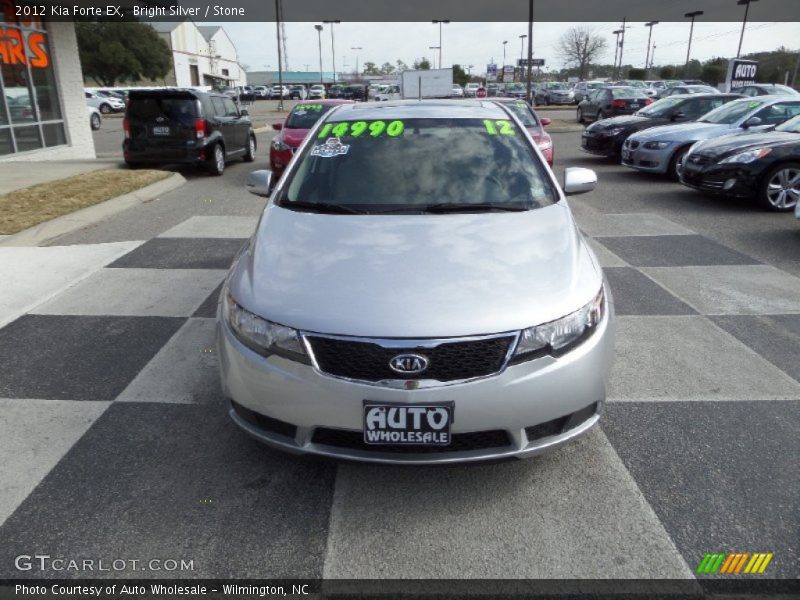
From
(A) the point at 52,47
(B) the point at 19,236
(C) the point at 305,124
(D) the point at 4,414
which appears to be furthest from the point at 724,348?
(A) the point at 52,47

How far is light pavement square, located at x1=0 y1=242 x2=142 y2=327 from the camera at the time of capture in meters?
5.41

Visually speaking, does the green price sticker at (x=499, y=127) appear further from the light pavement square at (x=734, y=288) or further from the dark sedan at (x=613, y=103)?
the dark sedan at (x=613, y=103)

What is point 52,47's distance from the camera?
50.5ft

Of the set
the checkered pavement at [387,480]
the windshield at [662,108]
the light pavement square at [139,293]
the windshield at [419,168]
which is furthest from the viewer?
the windshield at [662,108]

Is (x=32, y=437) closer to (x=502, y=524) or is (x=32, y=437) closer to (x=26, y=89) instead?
(x=502, y=524)

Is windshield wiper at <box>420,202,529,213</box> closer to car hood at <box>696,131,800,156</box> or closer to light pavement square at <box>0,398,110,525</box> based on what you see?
light pavement square at <box>0,398,110,525</box>

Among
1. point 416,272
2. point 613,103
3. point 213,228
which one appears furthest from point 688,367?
point 613,103

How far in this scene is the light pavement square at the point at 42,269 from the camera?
5.41 metres

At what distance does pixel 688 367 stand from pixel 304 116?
982cm

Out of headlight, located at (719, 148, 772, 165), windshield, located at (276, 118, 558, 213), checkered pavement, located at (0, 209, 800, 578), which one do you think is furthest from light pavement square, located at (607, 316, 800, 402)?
headlight, located at (719, 148, 772, 165)

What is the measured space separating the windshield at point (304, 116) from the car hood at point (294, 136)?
0.87ft

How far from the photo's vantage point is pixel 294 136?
1131 cm

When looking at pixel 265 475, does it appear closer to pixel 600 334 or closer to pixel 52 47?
pixel 600 334

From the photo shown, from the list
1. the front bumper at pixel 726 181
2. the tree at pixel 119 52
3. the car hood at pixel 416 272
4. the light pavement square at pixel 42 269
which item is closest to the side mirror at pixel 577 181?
the car hood at pixel 416 272
